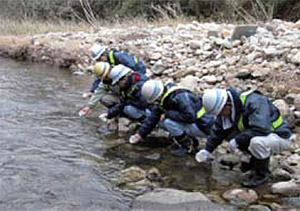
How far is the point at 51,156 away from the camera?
19.7 ft

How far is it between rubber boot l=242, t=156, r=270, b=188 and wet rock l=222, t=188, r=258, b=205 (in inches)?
7.3

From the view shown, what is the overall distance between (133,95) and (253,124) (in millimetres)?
2300

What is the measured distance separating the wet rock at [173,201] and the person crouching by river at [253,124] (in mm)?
633

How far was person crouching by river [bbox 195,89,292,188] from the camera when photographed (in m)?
4.80

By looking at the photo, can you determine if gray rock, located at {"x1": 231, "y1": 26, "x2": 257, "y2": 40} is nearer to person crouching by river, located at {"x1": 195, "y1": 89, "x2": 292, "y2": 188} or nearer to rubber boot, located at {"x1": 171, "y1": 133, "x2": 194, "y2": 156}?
rubber boot, located at {"x1": 171, "y1": 133, "x2": 194, "y2": 156}

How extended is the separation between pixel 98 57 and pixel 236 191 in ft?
Answer: 13.7

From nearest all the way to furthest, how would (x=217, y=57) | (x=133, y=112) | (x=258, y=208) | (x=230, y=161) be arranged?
1. (x=258, y=208)
2. (x=230, y=161)
3. (x=133, y=112)
4. (x=217, y=57)

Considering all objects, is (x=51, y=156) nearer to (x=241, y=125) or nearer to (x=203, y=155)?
(x=203, y=155)

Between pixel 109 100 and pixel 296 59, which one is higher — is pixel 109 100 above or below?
below

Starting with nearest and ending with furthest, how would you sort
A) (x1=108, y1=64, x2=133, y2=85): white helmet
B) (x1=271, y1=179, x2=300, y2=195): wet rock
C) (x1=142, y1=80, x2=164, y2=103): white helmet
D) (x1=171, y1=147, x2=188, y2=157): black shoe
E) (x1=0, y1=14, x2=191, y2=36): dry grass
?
(x1=271, y1=179, x2=300, y2=195): wet rock, (x1=142, y1=80, x2=164, y2=103): white helmet, (x1=171, y1=147, x2=188, y2=157): black shoe, (x1=108, y1=64, x2=133, y2=85): white helmet, (x1=0, y1=14, x2=191, y2=36): dry grass

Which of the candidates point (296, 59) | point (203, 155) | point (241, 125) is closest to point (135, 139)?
point (203, 155)

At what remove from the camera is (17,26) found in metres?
18.5

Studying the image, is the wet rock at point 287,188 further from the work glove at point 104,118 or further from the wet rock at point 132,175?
the work glove at point 104,118

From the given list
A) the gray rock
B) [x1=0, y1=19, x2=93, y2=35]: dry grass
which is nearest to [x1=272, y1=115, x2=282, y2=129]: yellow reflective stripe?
the gray rock
